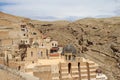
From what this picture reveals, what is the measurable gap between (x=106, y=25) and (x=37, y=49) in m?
38.9

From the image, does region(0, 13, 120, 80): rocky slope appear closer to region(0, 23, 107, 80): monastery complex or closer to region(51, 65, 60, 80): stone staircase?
region(0, 23, 107, 80): monastery complex

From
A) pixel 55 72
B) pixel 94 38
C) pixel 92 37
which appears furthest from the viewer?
pixel 92 37

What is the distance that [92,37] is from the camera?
64.9m

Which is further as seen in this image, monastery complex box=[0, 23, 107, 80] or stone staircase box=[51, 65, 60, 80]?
stone staircase box=[51, 65, 60, 80]

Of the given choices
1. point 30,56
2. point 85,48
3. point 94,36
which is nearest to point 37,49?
point 30,56

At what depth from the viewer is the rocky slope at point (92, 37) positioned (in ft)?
182

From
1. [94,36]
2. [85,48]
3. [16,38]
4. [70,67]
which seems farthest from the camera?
[94,36]

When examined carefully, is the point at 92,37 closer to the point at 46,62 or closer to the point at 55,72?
the point at 46,62

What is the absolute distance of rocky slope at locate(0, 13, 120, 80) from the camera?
182 ft

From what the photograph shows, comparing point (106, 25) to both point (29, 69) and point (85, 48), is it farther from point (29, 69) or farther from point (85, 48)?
point (29, 69)

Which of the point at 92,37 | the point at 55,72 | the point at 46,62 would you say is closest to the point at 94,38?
the point at 92,37

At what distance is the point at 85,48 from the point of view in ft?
195

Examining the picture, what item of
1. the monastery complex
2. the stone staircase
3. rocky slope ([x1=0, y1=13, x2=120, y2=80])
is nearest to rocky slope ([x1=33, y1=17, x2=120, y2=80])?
rocky slope ([x1=0, y1=13, x2=120, y2=80])

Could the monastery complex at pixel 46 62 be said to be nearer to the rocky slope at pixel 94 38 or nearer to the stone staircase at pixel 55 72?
the stone staircase at pixel 55 72
